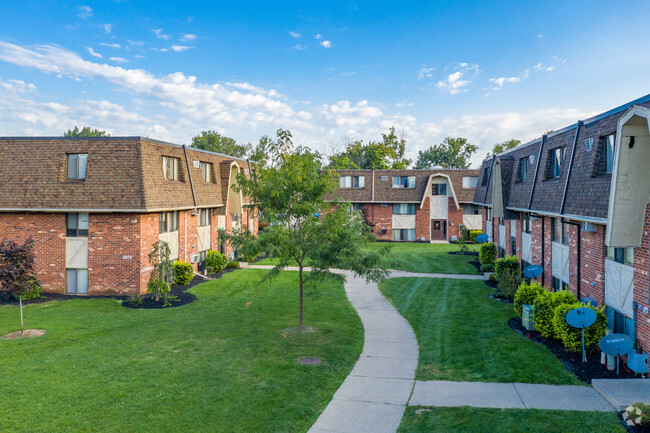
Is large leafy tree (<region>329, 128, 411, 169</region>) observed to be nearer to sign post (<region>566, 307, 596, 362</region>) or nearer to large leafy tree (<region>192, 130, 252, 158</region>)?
large leafy tree (<region>192, 130, 252, 158</region>)

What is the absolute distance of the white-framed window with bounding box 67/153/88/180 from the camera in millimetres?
18969

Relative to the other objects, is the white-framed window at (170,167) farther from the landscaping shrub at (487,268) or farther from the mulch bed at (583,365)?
the landscaping shrub at (487,268)

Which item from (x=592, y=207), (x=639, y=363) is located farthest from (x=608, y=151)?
(x=639, y=363)

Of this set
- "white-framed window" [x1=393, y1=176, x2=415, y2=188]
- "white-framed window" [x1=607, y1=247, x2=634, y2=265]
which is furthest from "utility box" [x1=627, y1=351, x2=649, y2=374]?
"white-framed window" [x1=393, y1=176, x2=415, y2=188]

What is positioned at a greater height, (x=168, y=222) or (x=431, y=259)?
(x=168, y=222)

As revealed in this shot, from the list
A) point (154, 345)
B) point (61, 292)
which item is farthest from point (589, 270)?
point (61, 292)

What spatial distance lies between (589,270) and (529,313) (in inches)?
86.2

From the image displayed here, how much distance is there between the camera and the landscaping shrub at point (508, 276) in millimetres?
18359

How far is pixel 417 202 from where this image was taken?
4112 cm

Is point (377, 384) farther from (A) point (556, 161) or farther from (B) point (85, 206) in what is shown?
(B) point (85, 206)

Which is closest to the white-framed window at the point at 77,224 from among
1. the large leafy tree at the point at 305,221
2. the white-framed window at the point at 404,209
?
the large leafy tree at the point at 305,221

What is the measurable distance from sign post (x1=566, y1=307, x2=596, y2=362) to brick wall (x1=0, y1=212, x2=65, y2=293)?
19263mm

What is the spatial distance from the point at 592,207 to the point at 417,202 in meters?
29.1

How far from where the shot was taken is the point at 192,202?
22.2 meters
